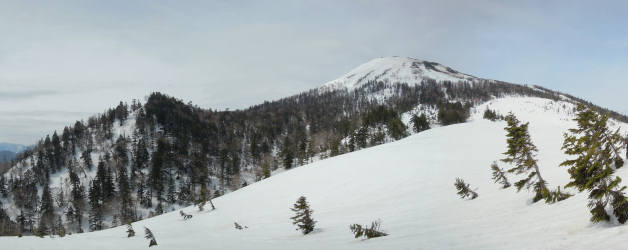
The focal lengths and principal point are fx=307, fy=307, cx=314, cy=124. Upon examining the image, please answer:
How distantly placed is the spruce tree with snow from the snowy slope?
0.49 meters

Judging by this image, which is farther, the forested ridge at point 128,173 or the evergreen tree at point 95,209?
the forested ridge at point 128,173

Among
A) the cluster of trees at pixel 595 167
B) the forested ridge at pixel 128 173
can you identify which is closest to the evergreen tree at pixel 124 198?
the forested ridge at pixel 128 173

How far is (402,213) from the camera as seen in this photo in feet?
65.2

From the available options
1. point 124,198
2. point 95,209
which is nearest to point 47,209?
point 95,209

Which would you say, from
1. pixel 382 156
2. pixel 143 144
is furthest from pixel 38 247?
pixel 143 144

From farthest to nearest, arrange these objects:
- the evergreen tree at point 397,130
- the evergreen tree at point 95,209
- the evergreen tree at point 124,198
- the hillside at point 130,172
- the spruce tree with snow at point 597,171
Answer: the hillside at point 130,172 < the evergreen tree at point 124,198 < the evergreen tree at point 397,130 < the evergreen tree at point 95,209 < the spruce tree with snow at point 597,171

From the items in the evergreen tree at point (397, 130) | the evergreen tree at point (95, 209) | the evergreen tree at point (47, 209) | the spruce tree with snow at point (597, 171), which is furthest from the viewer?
the evergreen tree at point (47, 209)

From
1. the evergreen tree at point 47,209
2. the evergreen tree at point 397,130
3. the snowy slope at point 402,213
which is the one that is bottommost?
the snowy slope at point 402,213

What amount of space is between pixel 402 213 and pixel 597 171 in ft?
38.0

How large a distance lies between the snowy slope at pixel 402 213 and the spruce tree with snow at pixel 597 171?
490 mm

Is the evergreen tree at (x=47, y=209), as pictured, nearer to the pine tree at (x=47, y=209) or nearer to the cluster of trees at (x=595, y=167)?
the pine tree at (x=47, y=209)

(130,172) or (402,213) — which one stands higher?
(130,172)

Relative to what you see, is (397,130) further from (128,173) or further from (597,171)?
(128,173)

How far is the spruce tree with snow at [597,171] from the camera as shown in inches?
337
